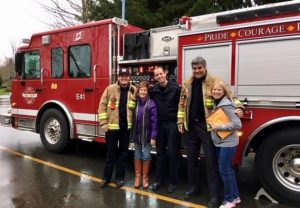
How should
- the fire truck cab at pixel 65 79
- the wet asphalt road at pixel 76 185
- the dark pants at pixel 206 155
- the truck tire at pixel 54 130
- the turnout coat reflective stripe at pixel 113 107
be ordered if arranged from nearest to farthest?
the dark pants at pixel 206 155 < the wet asphalt road at pixel 76 185 < the turnout coat reflective stripe at pixel 113 107 < the fire truck cab at pixel 65 79 < the truck tire at pixel 54 130

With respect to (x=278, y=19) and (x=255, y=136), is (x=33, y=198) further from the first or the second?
(x=278, y=19)

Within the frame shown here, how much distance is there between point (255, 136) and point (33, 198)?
333 cm

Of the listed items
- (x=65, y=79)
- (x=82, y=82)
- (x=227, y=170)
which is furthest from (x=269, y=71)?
(x=65, y=79)

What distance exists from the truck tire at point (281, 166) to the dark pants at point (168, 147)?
119cm

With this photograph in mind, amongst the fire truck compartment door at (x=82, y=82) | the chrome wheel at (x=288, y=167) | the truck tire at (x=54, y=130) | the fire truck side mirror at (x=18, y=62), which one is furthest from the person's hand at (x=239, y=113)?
the fire truck side mirror at (x=18, y=62)

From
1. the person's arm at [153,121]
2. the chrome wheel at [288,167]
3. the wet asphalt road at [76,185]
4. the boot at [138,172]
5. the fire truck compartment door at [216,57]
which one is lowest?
the wet asphalt road at [76,185]

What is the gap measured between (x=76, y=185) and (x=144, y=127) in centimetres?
154

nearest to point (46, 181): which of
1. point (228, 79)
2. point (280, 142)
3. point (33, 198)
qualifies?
point (33, 198)

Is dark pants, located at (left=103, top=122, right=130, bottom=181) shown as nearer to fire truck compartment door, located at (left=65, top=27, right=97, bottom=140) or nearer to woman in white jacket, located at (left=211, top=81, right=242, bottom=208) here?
fire truck compartment door, located at (left=65, top=27, right=97, bottom=140)

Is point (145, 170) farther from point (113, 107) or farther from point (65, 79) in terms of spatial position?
point (65, 79)

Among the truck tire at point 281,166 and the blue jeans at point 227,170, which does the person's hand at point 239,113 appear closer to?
the blue jeans at point 227,170

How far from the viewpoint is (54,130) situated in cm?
691

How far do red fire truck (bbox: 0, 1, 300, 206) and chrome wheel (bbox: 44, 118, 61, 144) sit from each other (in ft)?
0.08

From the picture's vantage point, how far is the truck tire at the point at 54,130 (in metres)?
6.68
